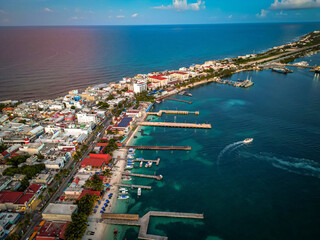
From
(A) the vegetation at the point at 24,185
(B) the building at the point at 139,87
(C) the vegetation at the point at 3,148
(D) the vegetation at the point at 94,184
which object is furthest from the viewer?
(B) the building at the point at 139,87

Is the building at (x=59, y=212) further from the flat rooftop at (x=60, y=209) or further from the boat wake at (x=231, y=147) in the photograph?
the boat wake at (x=231, y=147)

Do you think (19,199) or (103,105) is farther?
(103,105)

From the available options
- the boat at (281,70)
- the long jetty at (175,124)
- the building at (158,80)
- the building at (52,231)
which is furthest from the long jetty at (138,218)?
the boat at (281,70)

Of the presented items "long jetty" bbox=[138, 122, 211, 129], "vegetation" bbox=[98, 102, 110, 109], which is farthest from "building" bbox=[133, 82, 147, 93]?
"long jetty" bbox=[138, 122, 211, 129]

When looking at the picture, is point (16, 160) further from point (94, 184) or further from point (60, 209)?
point (94, 184)

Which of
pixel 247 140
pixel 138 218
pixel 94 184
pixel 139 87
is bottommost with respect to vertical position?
pixel 138 218

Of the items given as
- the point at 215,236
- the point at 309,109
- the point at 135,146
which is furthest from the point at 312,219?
the point at 309,109

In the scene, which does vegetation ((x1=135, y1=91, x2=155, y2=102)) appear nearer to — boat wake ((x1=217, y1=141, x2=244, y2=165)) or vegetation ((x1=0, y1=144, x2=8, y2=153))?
boat wake ((x1=217, y1=141, x2=244, y2=165))

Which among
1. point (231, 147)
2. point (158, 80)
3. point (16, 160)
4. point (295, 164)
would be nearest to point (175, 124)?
point (231, 147)
